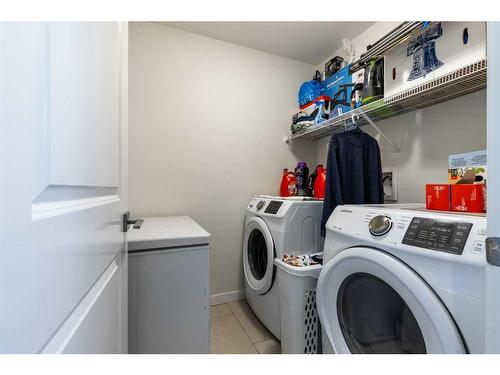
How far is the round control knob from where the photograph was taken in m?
0.80

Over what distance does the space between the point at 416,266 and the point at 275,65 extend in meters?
2.16

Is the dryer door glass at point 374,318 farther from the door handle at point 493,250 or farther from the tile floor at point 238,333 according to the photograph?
the tile floor at point 238,333

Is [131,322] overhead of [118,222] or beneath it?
beneath

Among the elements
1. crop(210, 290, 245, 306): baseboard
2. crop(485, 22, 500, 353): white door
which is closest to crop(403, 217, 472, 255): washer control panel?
crop(485, 22, 500, 353): white door

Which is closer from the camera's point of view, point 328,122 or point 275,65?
point 328,122

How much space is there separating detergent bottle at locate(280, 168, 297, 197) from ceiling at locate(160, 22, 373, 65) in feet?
3.95

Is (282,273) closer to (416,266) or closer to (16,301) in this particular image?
(416,266)

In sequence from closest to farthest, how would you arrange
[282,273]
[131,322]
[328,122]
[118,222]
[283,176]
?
[118,222], [131,322], [282,273], [328,122], [283,176]

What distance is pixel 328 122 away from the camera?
1727 millimetres

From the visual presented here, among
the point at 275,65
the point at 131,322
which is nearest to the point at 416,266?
the point at 131,322

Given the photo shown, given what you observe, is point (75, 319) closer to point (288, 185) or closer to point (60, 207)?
point (60, 207)

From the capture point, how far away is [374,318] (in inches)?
36.4

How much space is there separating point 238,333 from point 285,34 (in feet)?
8.12
